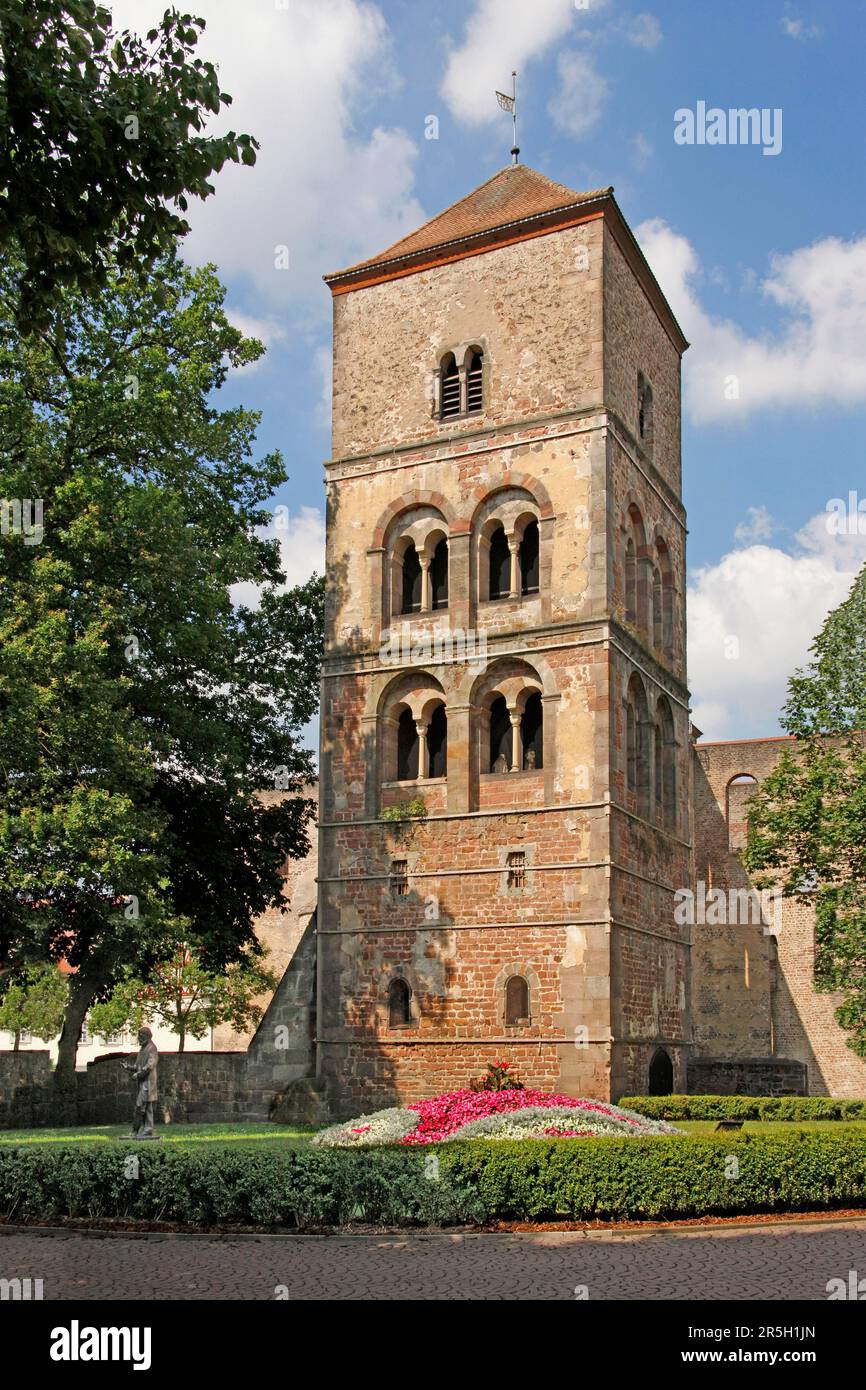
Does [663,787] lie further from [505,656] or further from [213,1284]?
[213,1284]

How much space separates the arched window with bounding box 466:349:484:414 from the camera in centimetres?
2933

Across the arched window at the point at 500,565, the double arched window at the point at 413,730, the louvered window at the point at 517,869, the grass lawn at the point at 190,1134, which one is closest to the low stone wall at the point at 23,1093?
the grass lawn at the point at 190,1134

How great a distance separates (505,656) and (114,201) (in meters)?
18.0

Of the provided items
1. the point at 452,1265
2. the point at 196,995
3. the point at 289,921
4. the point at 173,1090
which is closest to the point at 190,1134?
the point at 173,1090

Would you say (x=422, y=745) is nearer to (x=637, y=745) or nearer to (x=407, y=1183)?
(x=637, y=745)

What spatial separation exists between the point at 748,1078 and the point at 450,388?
16678mm

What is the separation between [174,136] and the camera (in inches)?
395

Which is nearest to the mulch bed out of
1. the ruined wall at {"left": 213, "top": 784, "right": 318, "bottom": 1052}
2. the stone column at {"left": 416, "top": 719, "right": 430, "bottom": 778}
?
the stone column at {"left": 416, "top": 719, "right": 430, "bottom": 778}

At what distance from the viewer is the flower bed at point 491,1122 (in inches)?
674

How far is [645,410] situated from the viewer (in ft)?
103

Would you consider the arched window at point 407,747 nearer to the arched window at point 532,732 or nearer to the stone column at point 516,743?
the stone column at point 516,743

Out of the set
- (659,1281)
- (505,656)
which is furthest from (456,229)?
(659,1281)

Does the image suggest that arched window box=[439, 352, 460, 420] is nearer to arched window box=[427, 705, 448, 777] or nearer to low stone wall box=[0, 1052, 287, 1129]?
arched window box=[427, 705, 448, 777]

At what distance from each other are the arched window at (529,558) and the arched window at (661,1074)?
9.63 m
